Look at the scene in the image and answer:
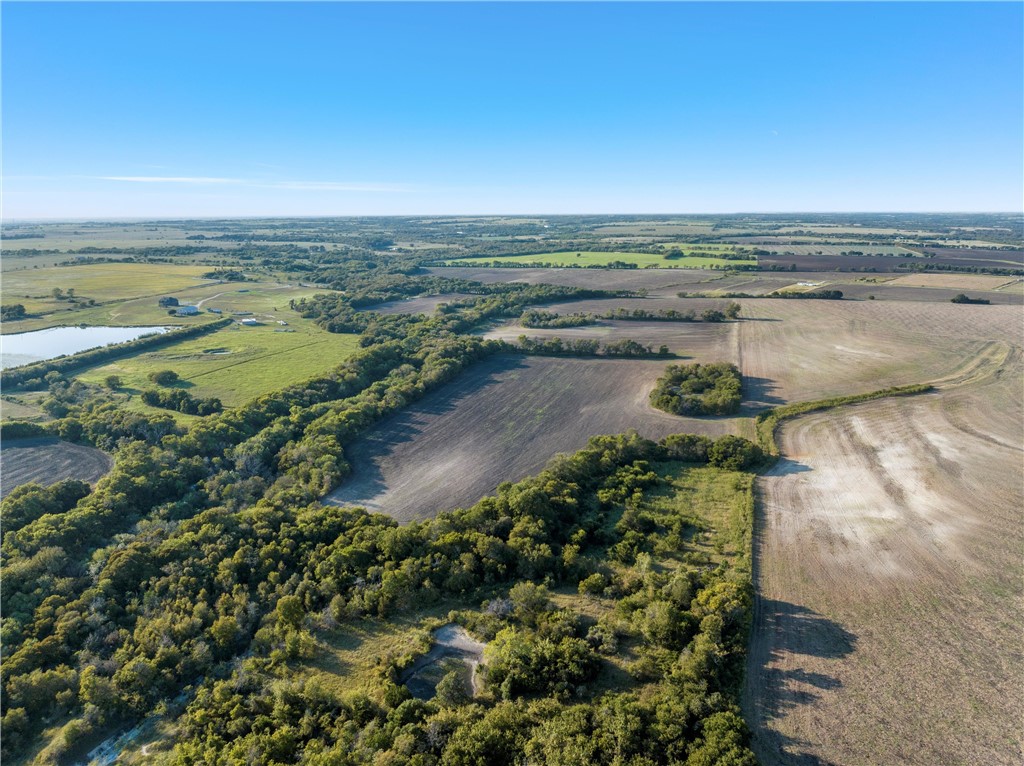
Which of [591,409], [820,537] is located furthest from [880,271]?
[820,537]

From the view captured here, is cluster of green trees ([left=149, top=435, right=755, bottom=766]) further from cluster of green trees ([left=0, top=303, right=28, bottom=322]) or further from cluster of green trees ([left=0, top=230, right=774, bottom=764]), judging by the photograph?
cluster of green trees ([left=0, top=303, right=28, bottom=322])

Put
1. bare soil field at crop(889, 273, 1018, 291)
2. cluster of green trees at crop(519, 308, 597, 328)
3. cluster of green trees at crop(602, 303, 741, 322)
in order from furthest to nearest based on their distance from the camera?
bare soil field at crop(889, 273, 1018, 291), cluster of green trees at crop(519, 308, 597, 328), cluster of green trees at crop(602, 303, 741, 322)

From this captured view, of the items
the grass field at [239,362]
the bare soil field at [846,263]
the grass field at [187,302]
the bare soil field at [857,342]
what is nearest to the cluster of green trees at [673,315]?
the bare soil field at [857,342]

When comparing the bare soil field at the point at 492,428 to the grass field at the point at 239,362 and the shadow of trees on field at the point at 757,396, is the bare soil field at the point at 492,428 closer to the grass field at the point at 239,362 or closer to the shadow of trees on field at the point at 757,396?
the shadow of trees on field at the point at 757,396

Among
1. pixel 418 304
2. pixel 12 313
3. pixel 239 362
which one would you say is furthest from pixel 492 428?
pixel 12 313

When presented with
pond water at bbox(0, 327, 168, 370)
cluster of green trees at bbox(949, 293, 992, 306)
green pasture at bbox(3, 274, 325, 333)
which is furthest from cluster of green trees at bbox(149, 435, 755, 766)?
cluster of green trees at bbox(949, 293, 992, 306)

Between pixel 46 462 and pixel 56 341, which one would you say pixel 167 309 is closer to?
pixel 56 341
